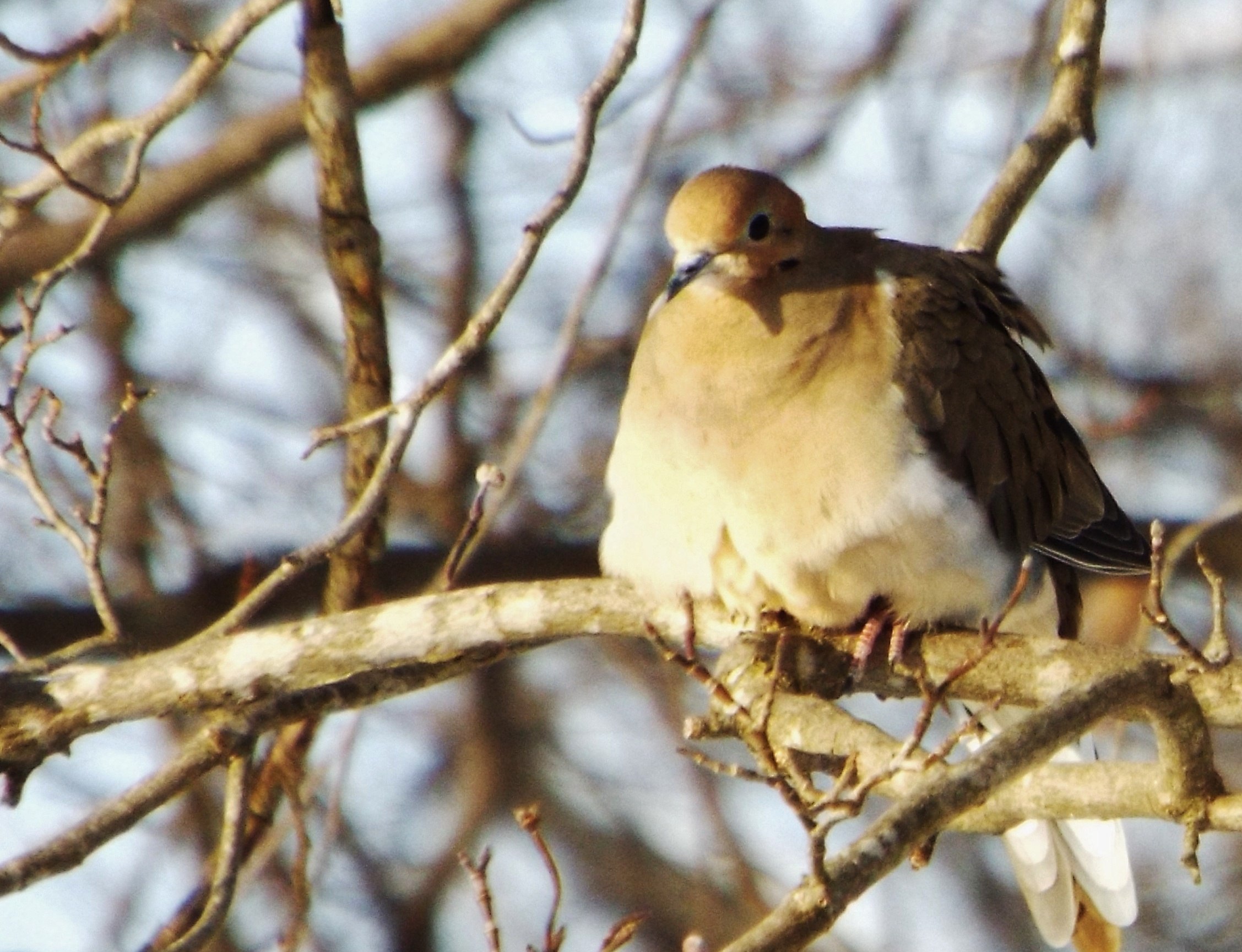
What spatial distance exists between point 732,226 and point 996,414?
Result: 74 cm

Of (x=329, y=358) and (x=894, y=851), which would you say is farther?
(x=329, y=358)

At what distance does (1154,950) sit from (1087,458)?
3.37 meters

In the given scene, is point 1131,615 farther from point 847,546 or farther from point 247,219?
point 247,219

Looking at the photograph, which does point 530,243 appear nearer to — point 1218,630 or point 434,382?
point 434,382

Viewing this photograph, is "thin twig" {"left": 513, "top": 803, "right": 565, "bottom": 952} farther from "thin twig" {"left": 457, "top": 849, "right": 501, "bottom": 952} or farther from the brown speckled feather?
the brown speckled feather

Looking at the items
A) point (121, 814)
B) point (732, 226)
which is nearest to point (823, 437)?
point (732, 226)

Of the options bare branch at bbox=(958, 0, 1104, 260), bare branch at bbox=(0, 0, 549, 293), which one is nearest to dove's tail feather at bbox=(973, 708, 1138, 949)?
bare branch at bbox=(958, 0, 1104, 260)

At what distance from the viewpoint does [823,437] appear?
3.70 metres

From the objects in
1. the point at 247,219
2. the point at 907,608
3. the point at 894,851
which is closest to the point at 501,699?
the point at 247,219

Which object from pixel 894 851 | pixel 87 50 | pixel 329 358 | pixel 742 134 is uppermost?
pixel 742 134

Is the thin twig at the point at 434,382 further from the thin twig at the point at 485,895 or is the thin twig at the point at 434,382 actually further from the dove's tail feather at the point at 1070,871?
the dove's tail feather at the point at 1070,871

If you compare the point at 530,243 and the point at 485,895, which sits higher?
the point at 530,243

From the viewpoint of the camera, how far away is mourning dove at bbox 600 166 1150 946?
3.68 m

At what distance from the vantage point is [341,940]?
6.93 m
